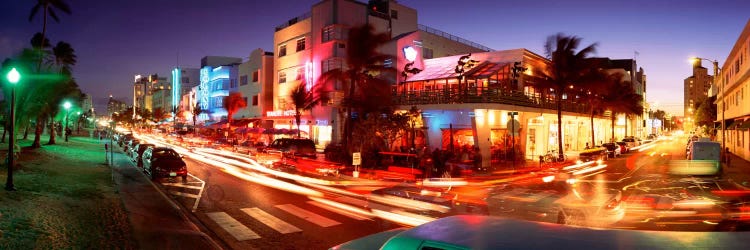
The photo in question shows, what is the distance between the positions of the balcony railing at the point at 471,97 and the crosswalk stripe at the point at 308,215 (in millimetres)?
19836

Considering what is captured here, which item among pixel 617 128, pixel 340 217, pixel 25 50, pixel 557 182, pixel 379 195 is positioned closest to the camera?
pixel 379 195

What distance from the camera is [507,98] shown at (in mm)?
32531

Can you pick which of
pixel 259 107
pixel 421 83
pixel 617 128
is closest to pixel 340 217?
pixel 421 83

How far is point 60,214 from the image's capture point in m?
11.1

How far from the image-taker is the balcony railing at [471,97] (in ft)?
103

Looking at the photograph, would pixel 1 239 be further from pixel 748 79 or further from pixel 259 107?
pixel 259 107

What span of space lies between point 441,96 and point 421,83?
538 centimetres

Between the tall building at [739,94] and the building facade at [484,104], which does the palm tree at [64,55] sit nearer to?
the building facade at [484,104]

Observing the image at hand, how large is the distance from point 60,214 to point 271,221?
510 centimetres

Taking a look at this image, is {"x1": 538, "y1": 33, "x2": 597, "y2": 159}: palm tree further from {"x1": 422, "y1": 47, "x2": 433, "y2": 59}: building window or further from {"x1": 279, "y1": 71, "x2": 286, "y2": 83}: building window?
{"x1": 279, "y1": 71, "x2": 286, "y2": 83}: building window

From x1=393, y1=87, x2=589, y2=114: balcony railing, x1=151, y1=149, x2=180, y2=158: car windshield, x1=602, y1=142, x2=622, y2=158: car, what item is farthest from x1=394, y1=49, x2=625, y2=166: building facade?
x1=151, y1=149, x2=180, y2=158: car windshield

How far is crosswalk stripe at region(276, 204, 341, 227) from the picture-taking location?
1168 centimetres

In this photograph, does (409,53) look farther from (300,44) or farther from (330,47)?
(300,44)

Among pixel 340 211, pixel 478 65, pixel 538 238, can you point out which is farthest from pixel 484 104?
pixel 538 238
